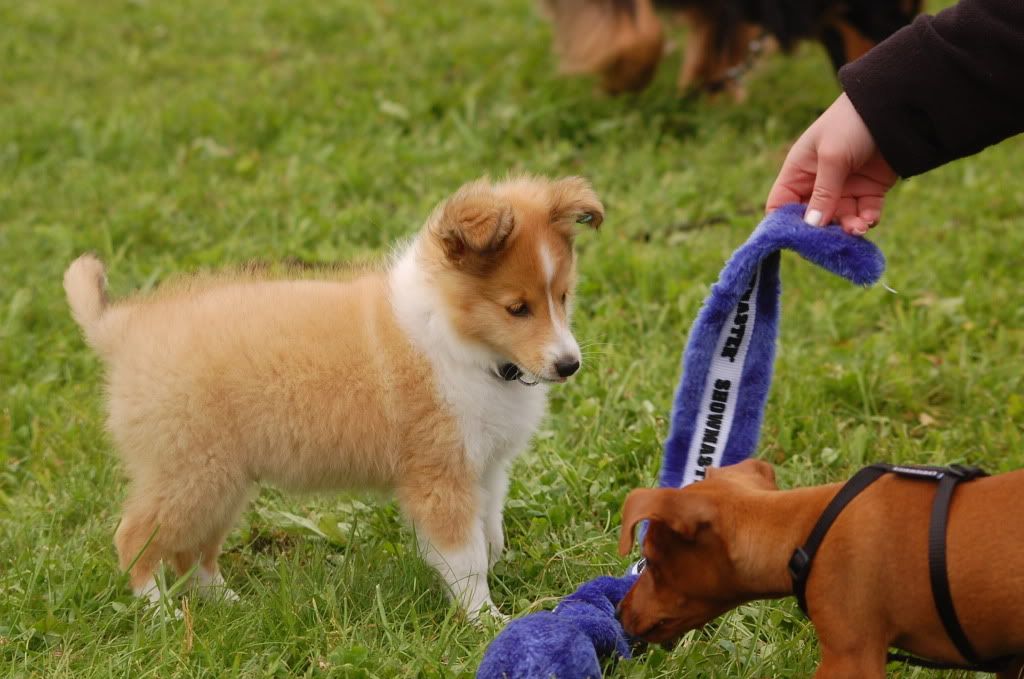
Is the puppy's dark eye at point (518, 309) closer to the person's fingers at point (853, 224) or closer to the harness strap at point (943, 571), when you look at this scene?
the person's fingers at point (853, 224)

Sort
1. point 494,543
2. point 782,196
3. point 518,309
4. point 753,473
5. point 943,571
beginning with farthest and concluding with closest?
point 494,543
point 518,309
point 782,196
point 753,473
point 943,571

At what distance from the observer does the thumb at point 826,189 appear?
3043mm

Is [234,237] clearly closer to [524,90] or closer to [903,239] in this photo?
[524,90]

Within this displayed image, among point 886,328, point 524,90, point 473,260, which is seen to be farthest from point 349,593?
point 524,90

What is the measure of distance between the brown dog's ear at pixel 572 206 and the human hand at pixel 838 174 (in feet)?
1.74

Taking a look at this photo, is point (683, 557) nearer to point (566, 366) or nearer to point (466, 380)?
point (566, 366)

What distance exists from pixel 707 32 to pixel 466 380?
5145 mm

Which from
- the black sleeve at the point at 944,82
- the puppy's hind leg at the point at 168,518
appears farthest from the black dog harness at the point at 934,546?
the puppy's hind leg at the point at 168,518

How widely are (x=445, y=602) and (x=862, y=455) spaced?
158 cm

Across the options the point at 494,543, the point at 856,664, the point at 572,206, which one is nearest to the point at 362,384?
the point at 494,543

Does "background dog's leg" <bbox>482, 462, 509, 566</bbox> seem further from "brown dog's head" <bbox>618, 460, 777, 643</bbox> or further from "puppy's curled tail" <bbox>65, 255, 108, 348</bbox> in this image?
"puppy's curled tail" <bbox>65, 255, 108, 348</bbox>

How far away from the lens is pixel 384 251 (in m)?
5.20

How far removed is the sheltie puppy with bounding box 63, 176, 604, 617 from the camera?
3.28 m

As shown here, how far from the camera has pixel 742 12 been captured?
24.6ft
